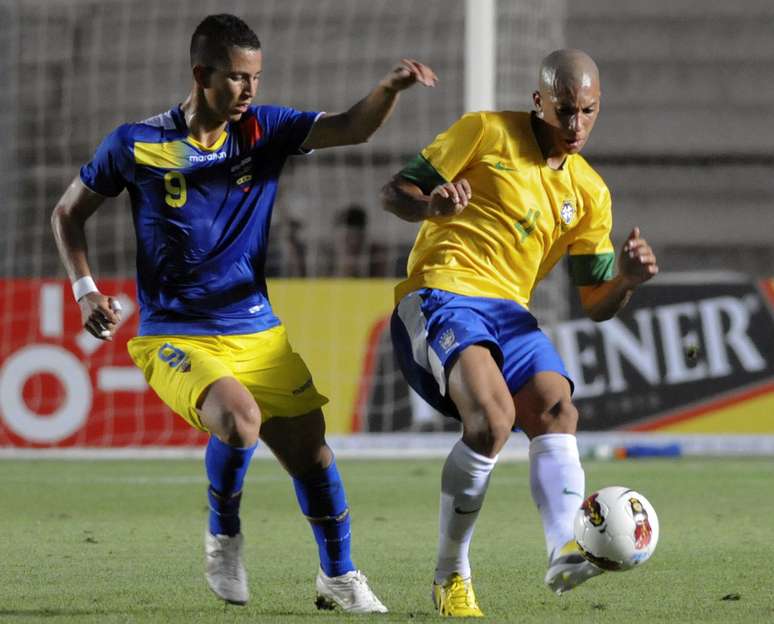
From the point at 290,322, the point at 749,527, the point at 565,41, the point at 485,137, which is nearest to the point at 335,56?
the point at 565,41

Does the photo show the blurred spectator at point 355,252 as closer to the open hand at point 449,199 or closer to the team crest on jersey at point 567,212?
the team crest on jersey at point 567,212

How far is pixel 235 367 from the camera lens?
5.27 metres

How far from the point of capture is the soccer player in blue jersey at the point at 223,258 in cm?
521

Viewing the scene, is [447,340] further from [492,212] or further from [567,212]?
[567,212]

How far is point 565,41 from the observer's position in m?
17.2

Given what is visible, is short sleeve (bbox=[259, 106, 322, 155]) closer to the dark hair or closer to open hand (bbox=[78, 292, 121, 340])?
the dark hair

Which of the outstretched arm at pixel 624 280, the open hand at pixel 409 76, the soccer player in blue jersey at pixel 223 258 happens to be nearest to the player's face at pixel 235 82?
the soccer player in blue jersey at pixel 223 258

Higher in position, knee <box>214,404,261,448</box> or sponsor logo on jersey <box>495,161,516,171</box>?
sponsor logo on jersey <box>495,161,516,171</box>

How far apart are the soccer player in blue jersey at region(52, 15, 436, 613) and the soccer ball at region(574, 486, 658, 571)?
29.8 inches

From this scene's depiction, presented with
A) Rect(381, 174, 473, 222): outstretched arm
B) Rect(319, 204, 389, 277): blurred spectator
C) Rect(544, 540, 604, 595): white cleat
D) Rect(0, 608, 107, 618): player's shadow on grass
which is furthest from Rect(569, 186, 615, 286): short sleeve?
Rect(319, 204, 389, 277): blurred spectator

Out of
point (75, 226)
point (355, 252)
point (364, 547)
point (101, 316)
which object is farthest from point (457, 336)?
point (355, 252)

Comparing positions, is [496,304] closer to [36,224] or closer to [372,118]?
[372,118]

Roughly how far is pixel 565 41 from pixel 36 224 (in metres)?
6.28

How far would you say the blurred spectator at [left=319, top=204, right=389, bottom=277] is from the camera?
12047 mm
